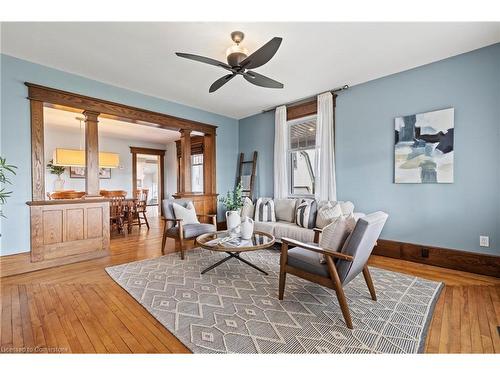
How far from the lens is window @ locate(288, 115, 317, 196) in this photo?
4.65 m

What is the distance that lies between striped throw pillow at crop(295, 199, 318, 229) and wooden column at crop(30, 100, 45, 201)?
373cm

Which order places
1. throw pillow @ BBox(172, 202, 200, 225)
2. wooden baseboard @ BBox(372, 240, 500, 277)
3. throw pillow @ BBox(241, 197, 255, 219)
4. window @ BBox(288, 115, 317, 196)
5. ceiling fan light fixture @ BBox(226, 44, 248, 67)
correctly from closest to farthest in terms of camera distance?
1. ceiling fan light fixture @ BBox(226, 44, 248, 67)
2. wooden baseboard @ BBox(372, 240, 500, 277)
3. throw pillow @ BBox(172, 202, 200, 225)
4. throw pillow @ BBox(241, 197, 255, 219)
5. window @ BBox(288, 115, 317, 196)

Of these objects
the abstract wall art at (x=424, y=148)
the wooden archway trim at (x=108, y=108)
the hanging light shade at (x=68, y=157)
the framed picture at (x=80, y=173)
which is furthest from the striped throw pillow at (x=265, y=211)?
the framed picture at (x=80, y=173)

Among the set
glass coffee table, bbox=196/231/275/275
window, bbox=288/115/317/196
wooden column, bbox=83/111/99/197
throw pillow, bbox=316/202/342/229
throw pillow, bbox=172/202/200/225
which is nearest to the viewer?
glass coffee table, bbox=196/231/275/275

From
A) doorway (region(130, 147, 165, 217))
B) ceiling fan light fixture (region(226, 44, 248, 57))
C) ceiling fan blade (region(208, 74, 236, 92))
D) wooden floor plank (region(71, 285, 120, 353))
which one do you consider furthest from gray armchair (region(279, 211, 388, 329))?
doorway (region(130, 147, 165, 217))

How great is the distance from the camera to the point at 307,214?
3.73 meters

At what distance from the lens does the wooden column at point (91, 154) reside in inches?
145

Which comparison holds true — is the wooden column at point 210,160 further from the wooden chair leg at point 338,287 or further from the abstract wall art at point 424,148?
the wooden chair leg at point 338,287

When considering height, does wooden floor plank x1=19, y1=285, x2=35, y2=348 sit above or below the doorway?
below

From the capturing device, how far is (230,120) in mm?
5828

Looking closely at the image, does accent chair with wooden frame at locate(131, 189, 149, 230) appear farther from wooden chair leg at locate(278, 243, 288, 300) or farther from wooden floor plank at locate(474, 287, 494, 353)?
wooden floor plank at locate(474, 287, 494, 353)

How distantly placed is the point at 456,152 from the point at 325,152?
1761 mm

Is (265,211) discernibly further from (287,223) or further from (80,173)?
(80,173)

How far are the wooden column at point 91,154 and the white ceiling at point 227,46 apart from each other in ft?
2.10
